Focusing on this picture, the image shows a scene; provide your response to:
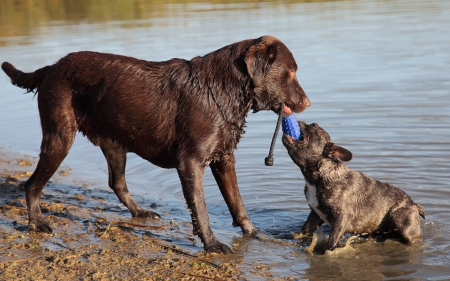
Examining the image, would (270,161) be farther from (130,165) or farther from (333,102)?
(333,102)

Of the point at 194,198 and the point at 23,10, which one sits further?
the point at 23,10

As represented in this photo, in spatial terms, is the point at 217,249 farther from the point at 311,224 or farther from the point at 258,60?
the point at 258,60

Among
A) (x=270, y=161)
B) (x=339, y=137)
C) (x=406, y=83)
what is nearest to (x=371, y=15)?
(x=406, y=83)

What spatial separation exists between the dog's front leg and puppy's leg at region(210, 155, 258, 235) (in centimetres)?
→ 60

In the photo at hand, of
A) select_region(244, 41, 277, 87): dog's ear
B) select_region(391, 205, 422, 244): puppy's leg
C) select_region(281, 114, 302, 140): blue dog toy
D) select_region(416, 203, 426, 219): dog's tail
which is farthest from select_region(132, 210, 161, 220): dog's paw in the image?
select_region(416, 203, 426, 219): dog's tail

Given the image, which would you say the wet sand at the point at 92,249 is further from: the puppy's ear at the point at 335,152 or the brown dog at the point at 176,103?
the puppy's ear at the point at 335,152

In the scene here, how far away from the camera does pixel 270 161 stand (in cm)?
698

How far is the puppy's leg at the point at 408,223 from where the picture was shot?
6.96m

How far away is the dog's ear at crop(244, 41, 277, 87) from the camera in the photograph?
6324mm

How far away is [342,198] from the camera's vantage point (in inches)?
279

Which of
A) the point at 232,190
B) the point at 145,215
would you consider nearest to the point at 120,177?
the point at 145,215

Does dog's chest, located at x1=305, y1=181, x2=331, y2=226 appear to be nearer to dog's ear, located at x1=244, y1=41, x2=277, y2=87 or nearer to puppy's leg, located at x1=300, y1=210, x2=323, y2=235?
puppy's leg, located at x1=300, y1=210, x2=323, y2=235

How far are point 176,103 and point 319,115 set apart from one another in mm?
6344

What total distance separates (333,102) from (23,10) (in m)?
23.8
